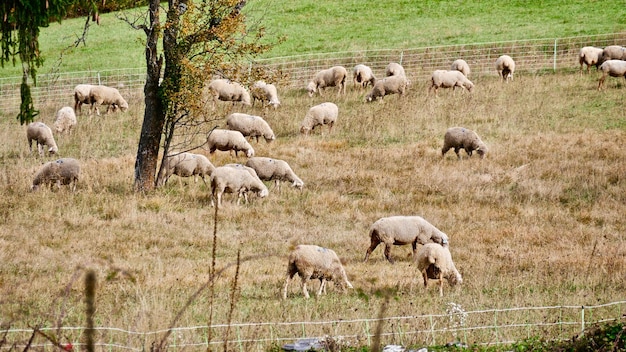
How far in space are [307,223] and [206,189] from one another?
3.59 meters

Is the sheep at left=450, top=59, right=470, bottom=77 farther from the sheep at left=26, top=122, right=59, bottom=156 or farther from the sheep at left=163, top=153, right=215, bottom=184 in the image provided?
the sheep at left=26, top=122, right=59, bottom=156

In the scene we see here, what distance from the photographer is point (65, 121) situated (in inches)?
1104

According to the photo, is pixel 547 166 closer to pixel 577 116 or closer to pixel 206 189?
pixel 577 116

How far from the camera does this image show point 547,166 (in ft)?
74.4

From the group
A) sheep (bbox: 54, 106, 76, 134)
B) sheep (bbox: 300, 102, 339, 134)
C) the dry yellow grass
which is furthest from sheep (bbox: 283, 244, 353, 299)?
sheep (bbox: 54, 106, 76, 134)

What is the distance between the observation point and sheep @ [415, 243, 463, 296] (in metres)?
13.5

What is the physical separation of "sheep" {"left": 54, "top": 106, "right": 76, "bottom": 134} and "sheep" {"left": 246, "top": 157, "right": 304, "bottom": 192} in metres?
8.97

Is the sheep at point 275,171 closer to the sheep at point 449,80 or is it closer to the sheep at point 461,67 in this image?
the sheep at point 449,80

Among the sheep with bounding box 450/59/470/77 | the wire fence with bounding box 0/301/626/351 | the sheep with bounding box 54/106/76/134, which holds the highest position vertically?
the wire fence with bounding box 0/301/626/351

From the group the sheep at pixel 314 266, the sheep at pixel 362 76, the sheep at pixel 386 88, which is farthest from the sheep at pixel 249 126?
the sheep at pixel 314 266

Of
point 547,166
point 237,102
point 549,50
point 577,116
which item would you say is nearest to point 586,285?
point 547,166

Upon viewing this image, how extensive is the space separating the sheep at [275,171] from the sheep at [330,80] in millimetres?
11335

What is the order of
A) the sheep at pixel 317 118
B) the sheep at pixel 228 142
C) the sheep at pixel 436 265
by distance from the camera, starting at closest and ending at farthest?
the sheep at pixel 436 265, the sheep at pixel 228 142, the sheep at pixel 317 118

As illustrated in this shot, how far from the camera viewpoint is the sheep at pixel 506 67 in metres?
33.9
